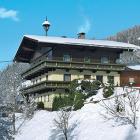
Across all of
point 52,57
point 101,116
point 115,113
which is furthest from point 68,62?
point 115,113

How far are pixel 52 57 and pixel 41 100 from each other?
23.5 ft

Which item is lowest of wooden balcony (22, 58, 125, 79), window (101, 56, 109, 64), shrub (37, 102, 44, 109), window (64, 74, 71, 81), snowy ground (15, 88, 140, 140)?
snowy ground (15, 88, 140, 140)

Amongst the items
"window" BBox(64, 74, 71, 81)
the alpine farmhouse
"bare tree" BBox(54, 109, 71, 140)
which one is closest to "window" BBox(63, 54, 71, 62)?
the alpine farmhouse

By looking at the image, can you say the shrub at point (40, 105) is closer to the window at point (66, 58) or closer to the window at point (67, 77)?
the window at point (67, 77)

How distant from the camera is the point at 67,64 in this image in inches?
2172

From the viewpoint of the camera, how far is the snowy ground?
1310 inches

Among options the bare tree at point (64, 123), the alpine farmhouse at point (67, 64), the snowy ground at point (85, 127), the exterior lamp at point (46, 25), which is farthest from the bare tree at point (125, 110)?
the exterior lamp at point (46, 25)

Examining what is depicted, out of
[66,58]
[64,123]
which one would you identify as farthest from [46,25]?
[64,123]

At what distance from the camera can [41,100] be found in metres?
60.1

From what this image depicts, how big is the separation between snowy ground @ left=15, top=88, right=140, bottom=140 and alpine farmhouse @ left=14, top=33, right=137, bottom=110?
4.36 metres

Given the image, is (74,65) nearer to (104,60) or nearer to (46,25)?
(104,60)

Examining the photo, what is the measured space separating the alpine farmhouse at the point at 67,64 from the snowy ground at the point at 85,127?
172 inches

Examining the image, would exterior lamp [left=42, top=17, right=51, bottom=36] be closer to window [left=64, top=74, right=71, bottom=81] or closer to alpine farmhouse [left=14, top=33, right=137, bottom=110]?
alpine farmhouse [left=14, top=33, right=137, bottom=110]

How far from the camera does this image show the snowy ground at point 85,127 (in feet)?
109
